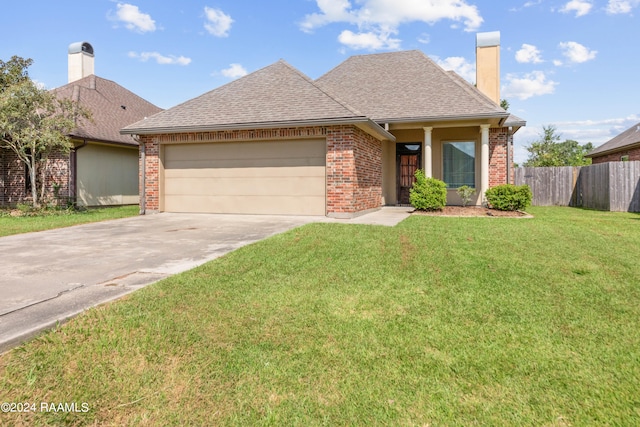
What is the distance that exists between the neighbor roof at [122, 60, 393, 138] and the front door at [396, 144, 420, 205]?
11.5ft

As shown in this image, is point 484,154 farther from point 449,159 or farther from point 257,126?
point 257,126

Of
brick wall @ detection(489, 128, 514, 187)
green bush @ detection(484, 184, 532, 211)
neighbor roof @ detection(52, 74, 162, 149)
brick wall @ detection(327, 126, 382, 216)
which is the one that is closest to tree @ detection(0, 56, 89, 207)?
neighbor roof @ detection(52, 74, 162, 149)

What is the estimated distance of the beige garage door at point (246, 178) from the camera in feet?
33.7

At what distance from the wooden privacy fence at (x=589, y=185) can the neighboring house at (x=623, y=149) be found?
7100 millimetres

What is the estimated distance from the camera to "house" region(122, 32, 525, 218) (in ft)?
→ 32.5

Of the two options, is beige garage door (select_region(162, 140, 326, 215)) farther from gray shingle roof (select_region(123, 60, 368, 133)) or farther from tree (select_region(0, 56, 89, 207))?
tree (select_region(0, 56, 89, 207))

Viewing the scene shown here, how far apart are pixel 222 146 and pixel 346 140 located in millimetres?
3950

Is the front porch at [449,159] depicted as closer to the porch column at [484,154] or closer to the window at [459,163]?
the window at [459,163]

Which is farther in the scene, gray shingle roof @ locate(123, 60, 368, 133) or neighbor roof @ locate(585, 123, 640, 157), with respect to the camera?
neighbor roof @ locate(585, 123, 640, 157)

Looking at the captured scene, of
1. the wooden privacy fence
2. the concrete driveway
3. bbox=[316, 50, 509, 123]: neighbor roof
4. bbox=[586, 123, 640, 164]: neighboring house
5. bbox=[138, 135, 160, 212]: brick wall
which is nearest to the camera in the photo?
the concrete driveway

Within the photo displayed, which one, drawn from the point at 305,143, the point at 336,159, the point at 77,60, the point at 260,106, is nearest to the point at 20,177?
the point at 77,60

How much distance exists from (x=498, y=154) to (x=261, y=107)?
912 cm

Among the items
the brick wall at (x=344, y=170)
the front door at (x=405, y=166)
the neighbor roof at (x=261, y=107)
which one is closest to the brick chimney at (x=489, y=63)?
the front door at (x=405, y=166)

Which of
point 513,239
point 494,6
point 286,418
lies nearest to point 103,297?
point 286,418
